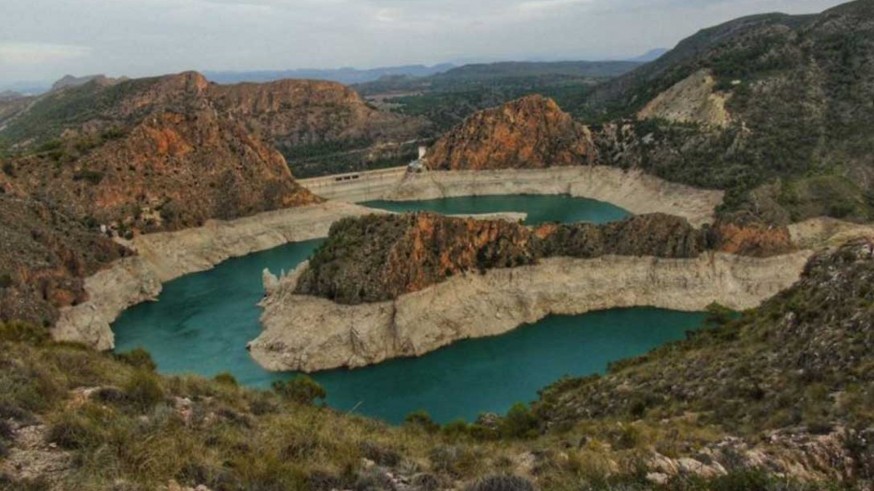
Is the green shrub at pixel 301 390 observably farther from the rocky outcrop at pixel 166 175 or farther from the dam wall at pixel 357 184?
the dam wall at pixel 357 184

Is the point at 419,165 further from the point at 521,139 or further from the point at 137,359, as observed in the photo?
the point at 137,359

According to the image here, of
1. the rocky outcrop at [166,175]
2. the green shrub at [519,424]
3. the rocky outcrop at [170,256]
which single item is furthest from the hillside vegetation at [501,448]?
the rocky outcrop at [166,175]

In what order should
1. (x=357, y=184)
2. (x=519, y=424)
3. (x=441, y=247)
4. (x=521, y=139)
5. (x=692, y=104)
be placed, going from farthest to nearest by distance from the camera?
1. (x=357, y=184)
2. (x=521, y=139)
3. (x=692, y=104)
4. (x=441, y=247)
5. (x=519, y=424)

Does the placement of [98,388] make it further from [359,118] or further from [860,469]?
[359,118]

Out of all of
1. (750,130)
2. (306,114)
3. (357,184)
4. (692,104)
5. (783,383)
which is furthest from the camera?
(306,114)

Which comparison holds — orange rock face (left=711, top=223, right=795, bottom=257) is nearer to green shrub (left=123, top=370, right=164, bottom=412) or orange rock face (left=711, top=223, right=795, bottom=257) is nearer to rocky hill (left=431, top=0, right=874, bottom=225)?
rocky hill (left=431, top=0, right=874, bottom=225)

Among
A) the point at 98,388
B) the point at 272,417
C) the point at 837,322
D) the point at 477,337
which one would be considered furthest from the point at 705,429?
the point at 477,337

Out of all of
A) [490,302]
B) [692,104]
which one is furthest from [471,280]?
[692,104]
